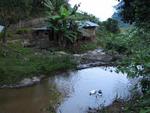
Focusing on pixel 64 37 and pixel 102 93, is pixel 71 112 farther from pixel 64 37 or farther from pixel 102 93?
pixel 64 37

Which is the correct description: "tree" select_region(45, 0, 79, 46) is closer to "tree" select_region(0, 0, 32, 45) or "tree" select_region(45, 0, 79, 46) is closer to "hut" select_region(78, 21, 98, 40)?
"hut" select_region(78, 21, 98, 40)

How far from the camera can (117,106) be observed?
1176 cm

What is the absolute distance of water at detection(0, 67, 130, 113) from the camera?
44.4 ft

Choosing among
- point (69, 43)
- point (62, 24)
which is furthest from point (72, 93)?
point (69, 43)

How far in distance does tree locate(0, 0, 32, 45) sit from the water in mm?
4786

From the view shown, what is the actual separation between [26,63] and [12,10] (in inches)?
147

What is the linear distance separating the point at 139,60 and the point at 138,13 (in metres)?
2.48

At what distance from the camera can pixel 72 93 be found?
15.6 m

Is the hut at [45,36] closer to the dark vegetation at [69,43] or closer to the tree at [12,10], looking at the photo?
the dark vegetation at [69,43]

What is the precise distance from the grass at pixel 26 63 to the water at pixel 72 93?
2.29 ft

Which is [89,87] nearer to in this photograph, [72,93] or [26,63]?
[72,93]

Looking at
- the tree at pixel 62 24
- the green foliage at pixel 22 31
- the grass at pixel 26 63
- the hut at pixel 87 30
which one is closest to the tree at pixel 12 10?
the grass at pixel 26 63

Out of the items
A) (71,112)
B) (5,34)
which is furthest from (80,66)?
(71,112)

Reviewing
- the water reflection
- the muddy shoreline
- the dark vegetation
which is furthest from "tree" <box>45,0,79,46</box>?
the water reflection
